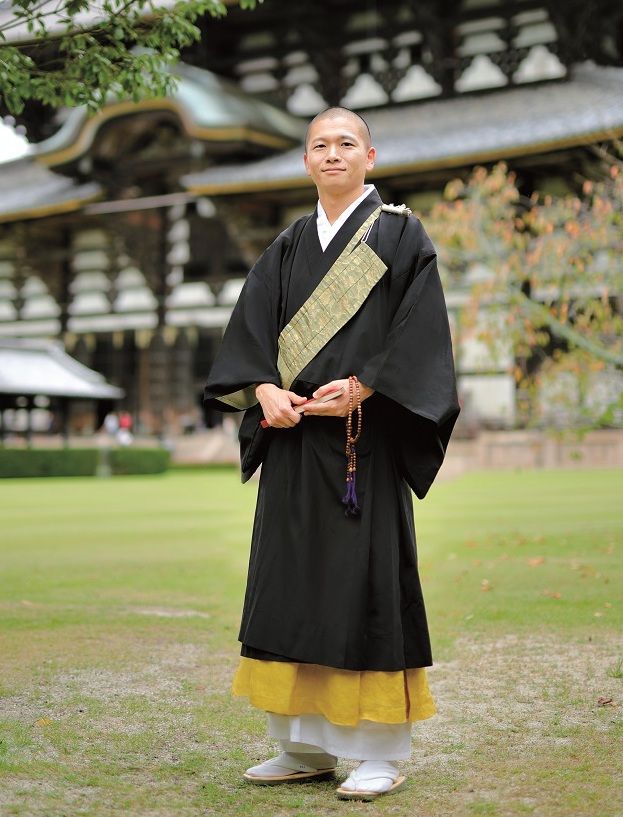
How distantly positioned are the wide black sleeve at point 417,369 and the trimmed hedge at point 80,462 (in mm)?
22958

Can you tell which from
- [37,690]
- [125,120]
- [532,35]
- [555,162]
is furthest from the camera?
[125,120]

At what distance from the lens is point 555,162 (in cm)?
2455

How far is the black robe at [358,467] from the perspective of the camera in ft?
12.2

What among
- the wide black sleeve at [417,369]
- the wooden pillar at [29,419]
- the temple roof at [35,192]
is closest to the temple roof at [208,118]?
the temple roof at [35,192]

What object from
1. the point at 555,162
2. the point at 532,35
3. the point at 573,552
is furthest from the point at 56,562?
the point at 532,35

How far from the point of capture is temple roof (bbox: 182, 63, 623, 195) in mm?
23312

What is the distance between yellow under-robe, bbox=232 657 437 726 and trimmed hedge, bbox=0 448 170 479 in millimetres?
23030

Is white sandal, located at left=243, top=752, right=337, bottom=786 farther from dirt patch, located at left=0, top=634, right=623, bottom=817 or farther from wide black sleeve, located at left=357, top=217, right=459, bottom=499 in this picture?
wide black sleeve, located at left=357, top=217, right=459, bottom=499

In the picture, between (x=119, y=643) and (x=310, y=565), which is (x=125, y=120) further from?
(x=310, y=565)

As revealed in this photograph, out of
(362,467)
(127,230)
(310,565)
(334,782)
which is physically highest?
(127,230)

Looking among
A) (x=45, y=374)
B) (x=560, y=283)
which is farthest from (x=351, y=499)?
(x=45, y=374)

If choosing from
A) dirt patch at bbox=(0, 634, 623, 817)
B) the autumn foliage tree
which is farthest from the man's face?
the autumn foliage tree

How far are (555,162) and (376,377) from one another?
21956 millimetres

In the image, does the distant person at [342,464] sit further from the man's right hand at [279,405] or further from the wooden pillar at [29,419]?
the wooden pillar at [29,419]
